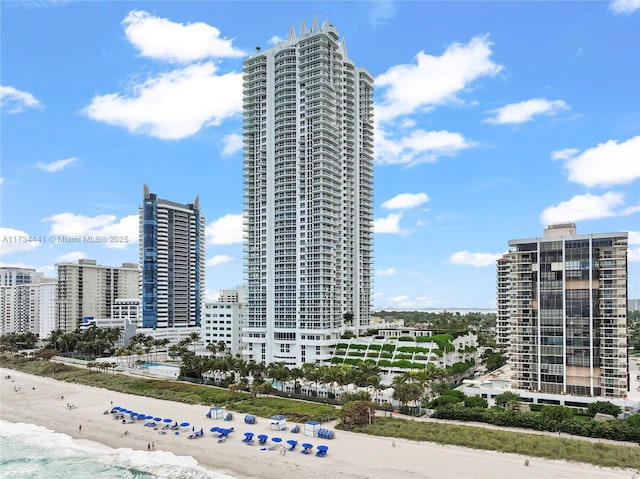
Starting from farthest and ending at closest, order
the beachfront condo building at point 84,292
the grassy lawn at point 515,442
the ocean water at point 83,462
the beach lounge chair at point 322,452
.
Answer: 1. the beachfront condo building at point 84,292
2. the beach lounge chair at point 322,452
3. the ocean water at point 83,462
4. the grassy lawn at point 515,442

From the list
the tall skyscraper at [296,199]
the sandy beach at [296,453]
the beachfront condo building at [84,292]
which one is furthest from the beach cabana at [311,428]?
the beachfront condo building at [84,292]

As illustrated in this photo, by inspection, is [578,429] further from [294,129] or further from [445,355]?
[294,129]

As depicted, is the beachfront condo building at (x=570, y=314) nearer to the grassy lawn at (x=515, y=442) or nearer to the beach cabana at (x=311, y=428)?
the grassy lawn at (x=515, y=442)

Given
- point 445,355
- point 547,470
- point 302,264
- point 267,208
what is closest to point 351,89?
point 267,208

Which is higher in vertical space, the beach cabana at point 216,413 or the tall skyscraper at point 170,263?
the tall skyscraper at point 170,263

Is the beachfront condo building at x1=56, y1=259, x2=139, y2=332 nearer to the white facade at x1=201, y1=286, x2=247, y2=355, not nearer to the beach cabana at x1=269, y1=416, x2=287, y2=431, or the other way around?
the white facade at x1=201, y1=286, x2=247, y2=355

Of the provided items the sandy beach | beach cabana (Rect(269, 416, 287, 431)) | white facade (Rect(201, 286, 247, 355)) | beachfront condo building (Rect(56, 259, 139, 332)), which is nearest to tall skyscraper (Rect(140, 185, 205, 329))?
beachfront condo building (Rect(56, 259, 139, 332))
